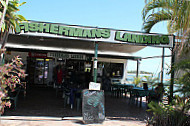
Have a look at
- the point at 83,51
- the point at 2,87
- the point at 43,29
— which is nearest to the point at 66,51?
the point at 83,51

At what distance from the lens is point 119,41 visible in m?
6.25

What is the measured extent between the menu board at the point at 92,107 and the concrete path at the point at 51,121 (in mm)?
228

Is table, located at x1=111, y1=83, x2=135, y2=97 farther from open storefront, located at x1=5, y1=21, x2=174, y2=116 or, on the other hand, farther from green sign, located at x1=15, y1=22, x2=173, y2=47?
green sign, located at x1=15, y1=22, x2=173, y2=47

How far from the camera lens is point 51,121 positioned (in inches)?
222

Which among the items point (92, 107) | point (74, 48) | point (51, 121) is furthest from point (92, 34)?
point (74, 48)

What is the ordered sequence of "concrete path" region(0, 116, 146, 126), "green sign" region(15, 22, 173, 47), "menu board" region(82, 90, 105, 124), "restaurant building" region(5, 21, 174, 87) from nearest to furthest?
1. "concrete path" region(0, 116, 146, 126)
2. "menu board" region(82, 90, 105, 124)
3. "green sign" region(15, 22, 173, 47)
4. "restaurant building" region(5, 21, 174, 87)

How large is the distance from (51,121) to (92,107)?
1290 millimetres

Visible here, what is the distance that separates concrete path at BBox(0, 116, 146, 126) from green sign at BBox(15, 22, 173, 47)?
2573 mm

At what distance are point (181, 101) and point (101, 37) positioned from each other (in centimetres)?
300

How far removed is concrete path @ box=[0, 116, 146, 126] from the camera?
5281mm

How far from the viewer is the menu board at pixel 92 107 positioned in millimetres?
5561

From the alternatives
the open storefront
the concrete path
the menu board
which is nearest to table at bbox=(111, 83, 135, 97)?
the open storefront

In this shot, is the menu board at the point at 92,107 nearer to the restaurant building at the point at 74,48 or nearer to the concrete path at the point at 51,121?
the concrete path at the point at 51,121

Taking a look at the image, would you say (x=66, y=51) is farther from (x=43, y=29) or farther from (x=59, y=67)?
(x=43, y=29)
